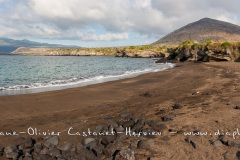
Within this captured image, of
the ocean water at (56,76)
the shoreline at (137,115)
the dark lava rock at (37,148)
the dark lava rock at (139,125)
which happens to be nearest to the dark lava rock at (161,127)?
the shoreline at (137,115)

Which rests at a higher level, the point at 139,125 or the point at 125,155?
the point at 139,125

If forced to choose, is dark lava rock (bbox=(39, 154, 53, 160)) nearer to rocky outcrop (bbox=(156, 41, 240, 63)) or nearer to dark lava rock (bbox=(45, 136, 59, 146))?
dark lava rock (bbox=(45, 136, 59, 146))

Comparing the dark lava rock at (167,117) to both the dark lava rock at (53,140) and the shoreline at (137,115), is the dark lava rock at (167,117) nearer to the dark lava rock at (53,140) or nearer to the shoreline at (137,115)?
the shoreline at (137,115)

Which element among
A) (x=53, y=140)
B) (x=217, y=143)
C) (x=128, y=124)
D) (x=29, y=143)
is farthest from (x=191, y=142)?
(x=29, y=143)

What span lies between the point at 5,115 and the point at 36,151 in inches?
258

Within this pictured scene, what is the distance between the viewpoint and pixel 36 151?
9.04 metres

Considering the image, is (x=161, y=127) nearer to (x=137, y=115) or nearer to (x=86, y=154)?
(x=137, y=115)

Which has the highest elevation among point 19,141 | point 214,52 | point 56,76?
point 214,52

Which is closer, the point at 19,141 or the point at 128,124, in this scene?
the point at 19,141

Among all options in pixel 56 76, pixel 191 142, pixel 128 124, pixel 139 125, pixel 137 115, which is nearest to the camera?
pixel 191 142

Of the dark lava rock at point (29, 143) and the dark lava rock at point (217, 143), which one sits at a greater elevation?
the dark lava rock at point (29, 143)

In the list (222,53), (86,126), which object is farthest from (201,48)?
(86,126)

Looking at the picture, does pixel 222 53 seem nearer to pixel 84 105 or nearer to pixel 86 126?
pixel 84 105

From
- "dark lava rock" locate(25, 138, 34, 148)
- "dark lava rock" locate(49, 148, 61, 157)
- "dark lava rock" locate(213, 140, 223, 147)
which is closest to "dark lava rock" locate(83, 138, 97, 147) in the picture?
"dark lava rock" locate(49, 148, 61, 157)
